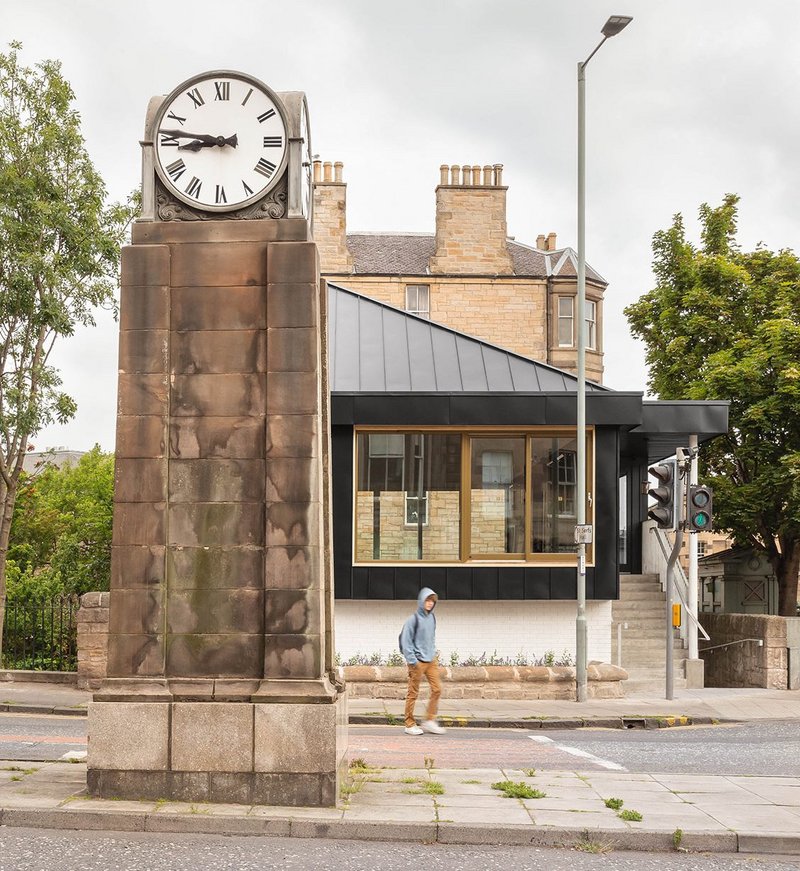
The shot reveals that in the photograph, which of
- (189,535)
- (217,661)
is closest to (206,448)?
(189,535)

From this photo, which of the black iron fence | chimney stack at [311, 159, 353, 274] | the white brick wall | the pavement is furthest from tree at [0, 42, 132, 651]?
chimney stack at [311, 159, 353, 274]

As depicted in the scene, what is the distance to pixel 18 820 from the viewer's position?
8.13 meters

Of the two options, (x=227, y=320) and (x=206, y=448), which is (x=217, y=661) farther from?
(x=227, y=320)

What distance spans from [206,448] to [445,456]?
13.7 metres

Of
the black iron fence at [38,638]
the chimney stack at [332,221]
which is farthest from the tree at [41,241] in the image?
the chimney stack at [332,221]

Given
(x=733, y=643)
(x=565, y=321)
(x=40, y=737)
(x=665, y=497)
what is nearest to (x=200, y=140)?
(x=40, y=737)

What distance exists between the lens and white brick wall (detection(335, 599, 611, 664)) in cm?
2178

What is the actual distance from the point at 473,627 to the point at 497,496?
250cm

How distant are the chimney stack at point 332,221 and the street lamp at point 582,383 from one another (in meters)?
27.2

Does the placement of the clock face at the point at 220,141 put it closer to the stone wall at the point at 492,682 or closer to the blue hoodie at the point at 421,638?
the blue hoodie at the point at 421,638

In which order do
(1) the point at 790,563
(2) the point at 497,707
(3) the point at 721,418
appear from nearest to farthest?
(2) the point at 497,707 < (3) the point at 721,418 < (1) the point at 790,563

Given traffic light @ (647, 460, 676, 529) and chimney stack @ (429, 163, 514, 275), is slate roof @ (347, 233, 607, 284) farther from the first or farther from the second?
traffic light @ (647, 460, 676, 529)

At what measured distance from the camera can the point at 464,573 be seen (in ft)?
71.9

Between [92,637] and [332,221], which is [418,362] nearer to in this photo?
[92,637]
